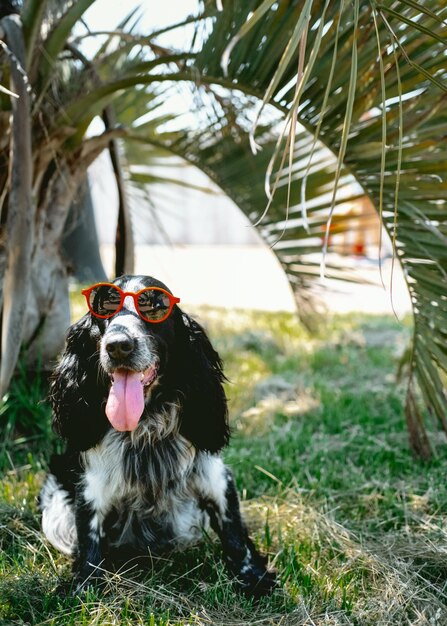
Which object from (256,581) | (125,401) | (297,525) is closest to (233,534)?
(256,581)

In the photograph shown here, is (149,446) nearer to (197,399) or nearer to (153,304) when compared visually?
(197,399)

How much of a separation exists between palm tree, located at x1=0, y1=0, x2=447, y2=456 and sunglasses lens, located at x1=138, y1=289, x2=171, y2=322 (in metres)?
0.60

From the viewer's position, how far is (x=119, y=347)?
2.29 meters

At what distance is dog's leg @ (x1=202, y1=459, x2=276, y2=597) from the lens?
2.61 metres

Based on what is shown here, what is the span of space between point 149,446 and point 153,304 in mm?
517

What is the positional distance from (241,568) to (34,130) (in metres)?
2.33

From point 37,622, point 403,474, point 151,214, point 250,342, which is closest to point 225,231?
point 250,342

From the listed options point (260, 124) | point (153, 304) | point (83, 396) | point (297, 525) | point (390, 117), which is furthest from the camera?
point (260, 124)

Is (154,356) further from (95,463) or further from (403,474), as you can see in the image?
(403,474)

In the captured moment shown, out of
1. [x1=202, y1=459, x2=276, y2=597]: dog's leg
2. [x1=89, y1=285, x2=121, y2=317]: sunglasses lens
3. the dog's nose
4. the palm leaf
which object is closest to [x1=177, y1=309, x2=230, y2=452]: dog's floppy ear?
[x1=202, y1=459, x2=276, y2=597]: dog's leg

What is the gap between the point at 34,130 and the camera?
12.2 ft

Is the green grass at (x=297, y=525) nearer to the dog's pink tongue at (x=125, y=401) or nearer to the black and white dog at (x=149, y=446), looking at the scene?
the black and white dog at (x=149, y=446)

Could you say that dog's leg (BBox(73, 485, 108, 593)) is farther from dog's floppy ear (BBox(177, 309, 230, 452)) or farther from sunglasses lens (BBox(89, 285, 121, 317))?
sunglasses lens (BBox(89, 285, 121, 317))

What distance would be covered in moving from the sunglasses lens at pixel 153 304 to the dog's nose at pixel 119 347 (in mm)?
180
